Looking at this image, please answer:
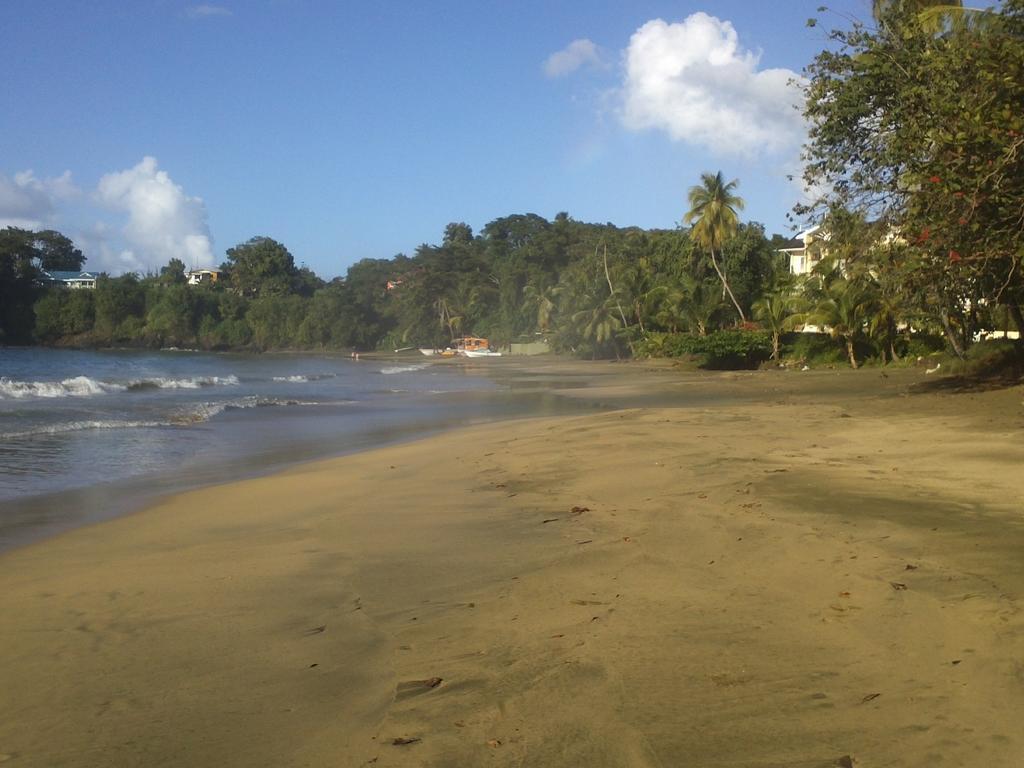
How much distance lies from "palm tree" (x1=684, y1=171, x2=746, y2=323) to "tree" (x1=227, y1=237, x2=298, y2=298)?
78.0 m

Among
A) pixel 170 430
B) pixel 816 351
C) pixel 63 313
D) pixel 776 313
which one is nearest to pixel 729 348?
pixel 776 313

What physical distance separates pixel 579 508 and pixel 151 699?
4.77 metres

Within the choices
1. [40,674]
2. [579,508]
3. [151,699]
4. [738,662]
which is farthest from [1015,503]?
[40,674]

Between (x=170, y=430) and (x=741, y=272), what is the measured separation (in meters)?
35.9

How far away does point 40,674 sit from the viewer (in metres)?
4.65

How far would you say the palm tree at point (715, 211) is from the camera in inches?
1788

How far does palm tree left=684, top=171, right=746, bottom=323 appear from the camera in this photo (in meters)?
45.4

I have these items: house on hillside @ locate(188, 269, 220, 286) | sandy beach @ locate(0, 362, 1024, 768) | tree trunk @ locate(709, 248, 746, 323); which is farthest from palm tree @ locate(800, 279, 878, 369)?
house on hillside @ locate(188, 269, 220, 286)

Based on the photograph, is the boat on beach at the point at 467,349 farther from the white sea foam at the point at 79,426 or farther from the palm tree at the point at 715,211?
the white sea foam at the point at 79,426

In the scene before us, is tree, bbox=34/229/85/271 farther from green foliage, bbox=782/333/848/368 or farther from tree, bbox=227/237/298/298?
green foliage, bbox=782/333/848/368

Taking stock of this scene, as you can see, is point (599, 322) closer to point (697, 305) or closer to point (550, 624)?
point (697, 305)

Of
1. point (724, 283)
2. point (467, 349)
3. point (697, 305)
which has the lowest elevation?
point (467, 349)

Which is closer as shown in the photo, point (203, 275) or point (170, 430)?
point (170, 430)

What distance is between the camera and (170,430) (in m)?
18.9
